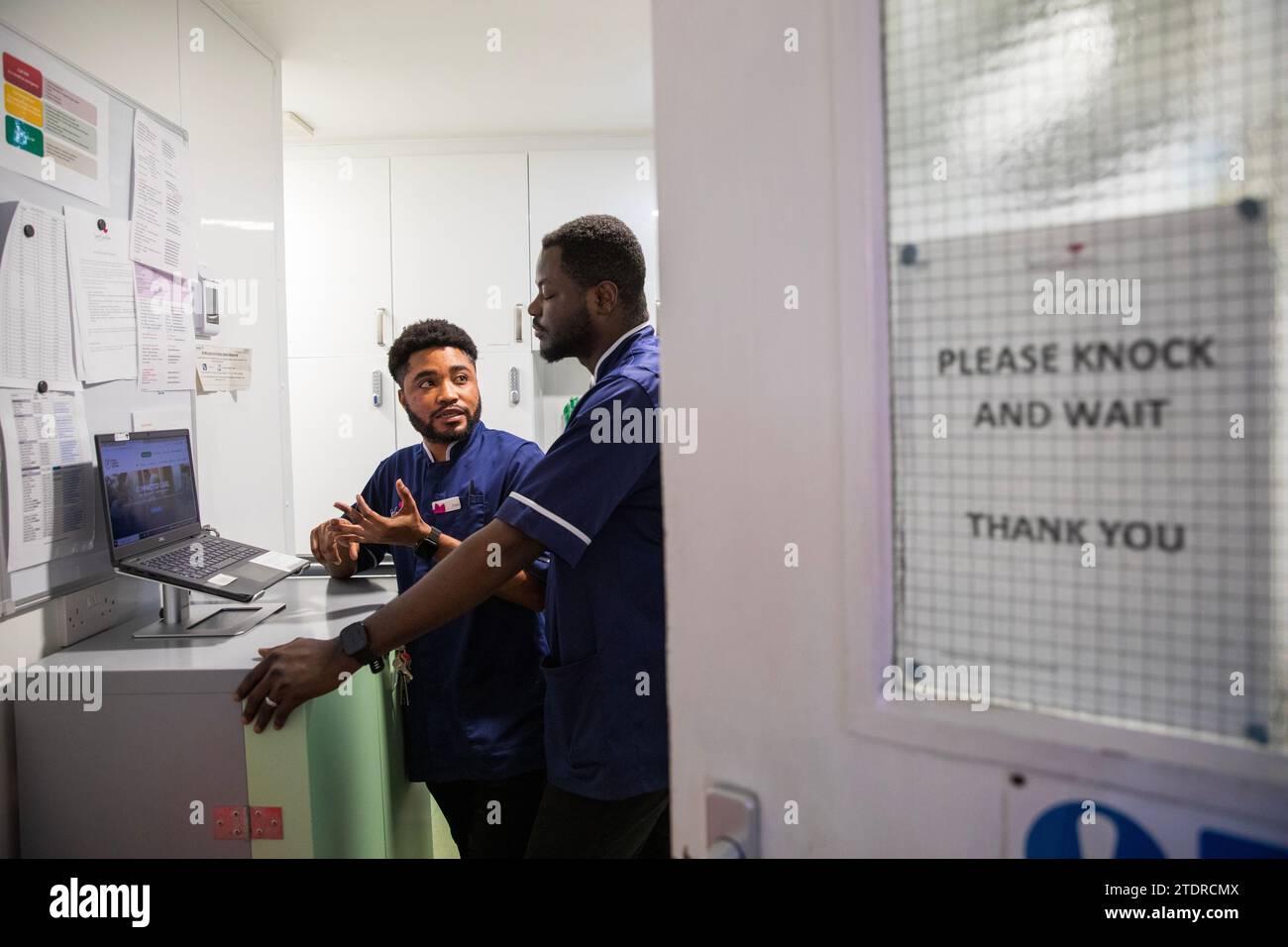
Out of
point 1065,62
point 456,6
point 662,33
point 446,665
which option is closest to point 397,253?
point 456,6

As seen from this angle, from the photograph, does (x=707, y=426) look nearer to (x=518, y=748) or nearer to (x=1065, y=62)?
(x=1065, y=62)

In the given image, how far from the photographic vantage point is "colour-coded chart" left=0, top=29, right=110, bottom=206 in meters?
1.45

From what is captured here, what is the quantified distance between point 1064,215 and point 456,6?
8.13 ft

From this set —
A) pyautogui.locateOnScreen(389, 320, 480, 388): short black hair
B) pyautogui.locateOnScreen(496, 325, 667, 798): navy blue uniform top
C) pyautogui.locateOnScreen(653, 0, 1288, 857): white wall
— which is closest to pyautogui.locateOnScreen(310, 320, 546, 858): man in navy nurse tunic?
pyautogui.locateOnScreen(389, 320, 480, 388): short black hair

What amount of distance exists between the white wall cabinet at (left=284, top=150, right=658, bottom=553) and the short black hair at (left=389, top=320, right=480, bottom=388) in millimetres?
1547

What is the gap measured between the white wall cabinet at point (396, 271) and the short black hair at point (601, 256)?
2.16m

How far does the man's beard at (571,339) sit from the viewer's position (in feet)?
5.06

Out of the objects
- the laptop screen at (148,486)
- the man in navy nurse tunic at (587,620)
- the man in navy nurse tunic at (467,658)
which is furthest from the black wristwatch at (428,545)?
the laptop screen at (148,486)

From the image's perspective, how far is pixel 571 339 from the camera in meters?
1.56

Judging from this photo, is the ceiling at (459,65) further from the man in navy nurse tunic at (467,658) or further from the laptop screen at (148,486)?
the laptop screen at (148,486)

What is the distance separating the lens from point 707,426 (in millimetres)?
597

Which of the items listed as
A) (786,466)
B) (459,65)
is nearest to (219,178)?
(459,65)

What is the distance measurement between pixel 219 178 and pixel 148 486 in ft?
3.47
